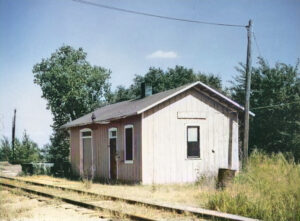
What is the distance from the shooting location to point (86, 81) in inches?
1619

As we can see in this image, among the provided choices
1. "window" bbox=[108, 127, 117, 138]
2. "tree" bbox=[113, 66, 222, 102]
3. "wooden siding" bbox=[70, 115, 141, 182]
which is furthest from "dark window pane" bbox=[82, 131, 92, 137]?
"tree" bbox=[113, 66, 222, 102]

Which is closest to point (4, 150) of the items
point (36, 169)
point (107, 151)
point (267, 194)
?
point (36, 169)

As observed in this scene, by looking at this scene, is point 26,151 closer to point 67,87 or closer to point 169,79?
point 67,87

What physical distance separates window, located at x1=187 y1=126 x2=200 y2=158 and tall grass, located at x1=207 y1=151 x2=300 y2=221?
8502mm

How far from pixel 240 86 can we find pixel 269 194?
2467cm

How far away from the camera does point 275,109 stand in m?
27.8

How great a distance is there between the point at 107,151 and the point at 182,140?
14.9 feet

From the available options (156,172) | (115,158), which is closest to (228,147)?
(156,172)

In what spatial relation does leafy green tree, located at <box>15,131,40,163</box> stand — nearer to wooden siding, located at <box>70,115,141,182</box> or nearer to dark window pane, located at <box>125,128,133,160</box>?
wooden siding, located at <box>70,115,141,182</box>

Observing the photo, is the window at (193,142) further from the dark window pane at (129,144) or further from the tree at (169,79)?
the tree at (169,79)

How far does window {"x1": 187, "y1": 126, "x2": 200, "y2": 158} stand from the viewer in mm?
17688

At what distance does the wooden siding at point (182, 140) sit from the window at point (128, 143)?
4.00 feet

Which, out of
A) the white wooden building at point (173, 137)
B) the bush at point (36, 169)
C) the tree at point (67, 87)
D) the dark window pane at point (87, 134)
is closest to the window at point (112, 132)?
the white wooden building at point (173, 137)

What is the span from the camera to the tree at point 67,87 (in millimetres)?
40625
